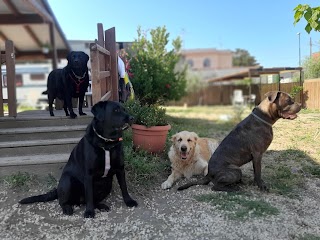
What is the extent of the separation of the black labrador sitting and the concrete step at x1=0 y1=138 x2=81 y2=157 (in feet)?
3.30

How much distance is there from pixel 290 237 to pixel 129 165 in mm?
2197

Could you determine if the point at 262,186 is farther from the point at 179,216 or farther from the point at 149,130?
the point at 149,130

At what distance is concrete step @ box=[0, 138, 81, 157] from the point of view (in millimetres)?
4559

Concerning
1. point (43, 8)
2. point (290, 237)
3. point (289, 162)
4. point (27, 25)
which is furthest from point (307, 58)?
point (27, 25)

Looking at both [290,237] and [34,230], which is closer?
[290,237]

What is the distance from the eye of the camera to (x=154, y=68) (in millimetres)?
9336

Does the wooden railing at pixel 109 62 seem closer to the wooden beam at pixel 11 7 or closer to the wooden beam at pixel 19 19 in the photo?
the wooden beam at pixel 11 7

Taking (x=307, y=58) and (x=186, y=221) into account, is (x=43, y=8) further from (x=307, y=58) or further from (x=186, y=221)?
(x=186, y=221)

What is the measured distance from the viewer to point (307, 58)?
5781mm

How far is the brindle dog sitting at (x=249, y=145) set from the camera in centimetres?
393

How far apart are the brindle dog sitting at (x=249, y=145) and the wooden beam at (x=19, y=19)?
9.89 meters

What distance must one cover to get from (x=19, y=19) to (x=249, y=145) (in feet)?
33.6

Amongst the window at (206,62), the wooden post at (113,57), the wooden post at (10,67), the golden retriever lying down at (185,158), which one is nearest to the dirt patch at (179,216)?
the golden retriever lying down at (185,158)

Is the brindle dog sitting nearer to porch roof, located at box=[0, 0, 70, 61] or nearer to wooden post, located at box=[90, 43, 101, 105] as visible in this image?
wooden post, located at box=[90, 43, 101, 105]
